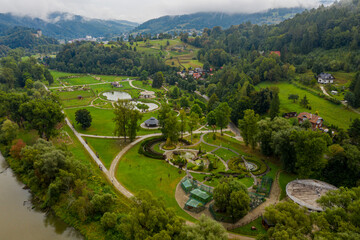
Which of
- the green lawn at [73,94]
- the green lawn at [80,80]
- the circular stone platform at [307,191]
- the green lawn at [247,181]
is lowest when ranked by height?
the green lawn at [80,80]

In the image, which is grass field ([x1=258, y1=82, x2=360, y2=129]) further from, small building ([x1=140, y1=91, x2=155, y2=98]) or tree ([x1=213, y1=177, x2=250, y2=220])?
small building ([x1=140, y1=91, x2=155, y2=98])

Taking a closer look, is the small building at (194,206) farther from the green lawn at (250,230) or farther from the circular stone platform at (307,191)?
the circular stone platform at (307,191)

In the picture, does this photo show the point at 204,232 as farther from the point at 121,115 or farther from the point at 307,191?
the point at 121,115

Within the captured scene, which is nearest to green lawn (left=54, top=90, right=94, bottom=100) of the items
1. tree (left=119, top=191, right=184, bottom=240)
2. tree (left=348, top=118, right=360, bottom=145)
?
tree (left=119, top=191, right=184, bottom=240)

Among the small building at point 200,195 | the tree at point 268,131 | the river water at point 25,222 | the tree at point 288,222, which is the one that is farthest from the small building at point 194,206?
the tree at point 268,131

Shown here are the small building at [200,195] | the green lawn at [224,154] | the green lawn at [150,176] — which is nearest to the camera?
the small building at [200,195]

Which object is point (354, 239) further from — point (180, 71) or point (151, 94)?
point (180, 71)

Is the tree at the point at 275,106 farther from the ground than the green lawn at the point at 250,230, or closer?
farther from the ground
